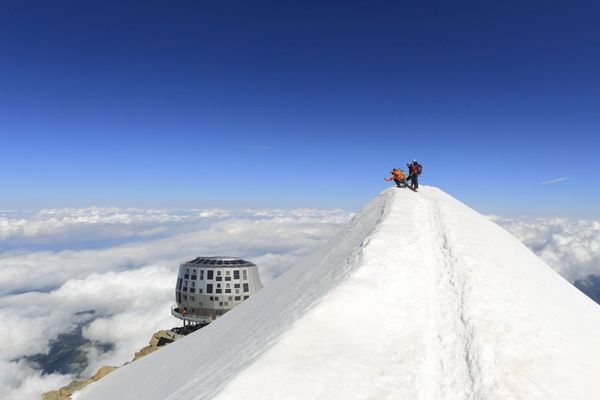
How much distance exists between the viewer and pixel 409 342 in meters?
9.46

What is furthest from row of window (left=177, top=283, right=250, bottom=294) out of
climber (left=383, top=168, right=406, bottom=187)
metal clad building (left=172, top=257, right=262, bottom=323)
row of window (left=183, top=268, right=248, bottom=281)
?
climber (left=383, top=168, right=406, bottom=187)

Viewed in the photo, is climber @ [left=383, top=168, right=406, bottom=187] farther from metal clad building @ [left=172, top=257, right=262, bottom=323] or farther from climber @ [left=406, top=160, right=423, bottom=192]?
metal clad building @ [left=172, top=257, right=262, bottom=323]

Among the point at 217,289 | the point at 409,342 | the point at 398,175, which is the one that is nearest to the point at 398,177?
the point at 398,175

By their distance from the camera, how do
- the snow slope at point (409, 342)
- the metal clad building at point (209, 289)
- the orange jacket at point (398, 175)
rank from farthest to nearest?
the metal clad building at point (209, 289) < the orange jacket at point (398, 175) < the snow slope at point (409, 342)

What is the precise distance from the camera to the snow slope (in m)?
7.75

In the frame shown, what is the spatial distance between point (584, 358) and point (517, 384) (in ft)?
12.9

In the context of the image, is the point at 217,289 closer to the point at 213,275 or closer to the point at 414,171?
the point at 213,275

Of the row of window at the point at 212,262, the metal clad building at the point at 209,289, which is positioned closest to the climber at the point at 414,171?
the metal clad building at the point at 209,289

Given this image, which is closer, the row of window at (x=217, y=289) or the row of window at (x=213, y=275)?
the row of window at (x=217, y=289)

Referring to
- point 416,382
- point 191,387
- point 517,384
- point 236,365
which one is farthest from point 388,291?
point 191,387

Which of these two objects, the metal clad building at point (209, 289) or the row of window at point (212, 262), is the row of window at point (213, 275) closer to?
the metal clad building at point (209, 289)

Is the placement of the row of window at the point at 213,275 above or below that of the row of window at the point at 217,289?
above

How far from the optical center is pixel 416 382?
8.07 m

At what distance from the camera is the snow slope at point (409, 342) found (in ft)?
25.4
